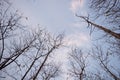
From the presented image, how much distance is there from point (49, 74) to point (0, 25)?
7696mm

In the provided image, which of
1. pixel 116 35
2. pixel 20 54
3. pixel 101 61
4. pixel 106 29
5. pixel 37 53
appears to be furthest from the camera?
pixel 37 53

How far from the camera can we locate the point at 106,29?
240 inches

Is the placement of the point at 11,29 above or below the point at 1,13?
below

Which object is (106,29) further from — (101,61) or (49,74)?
(49,74)

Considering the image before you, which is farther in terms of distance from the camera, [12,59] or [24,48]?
[24,48]

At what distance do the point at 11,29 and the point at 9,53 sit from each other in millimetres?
2096

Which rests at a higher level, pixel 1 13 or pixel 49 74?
pixel 1 13

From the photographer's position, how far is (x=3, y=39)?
1088 cm

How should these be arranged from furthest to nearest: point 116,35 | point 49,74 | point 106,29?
1. point 49,74
2. point 106,29
3. point 116,35

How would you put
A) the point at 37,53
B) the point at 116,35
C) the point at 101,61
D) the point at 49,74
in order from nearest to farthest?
the point at 116,35 < the point at 101,61 < the point at 37,53 < the point at 49,74

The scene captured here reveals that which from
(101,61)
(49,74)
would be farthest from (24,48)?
(101,61)

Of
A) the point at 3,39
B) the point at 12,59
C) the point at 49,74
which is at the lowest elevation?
the point at 49,74

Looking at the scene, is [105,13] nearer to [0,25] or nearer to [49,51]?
[0,25]

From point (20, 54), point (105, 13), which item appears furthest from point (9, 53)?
point (105, 13)
